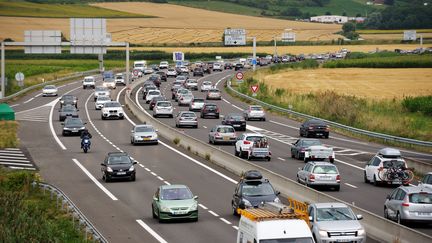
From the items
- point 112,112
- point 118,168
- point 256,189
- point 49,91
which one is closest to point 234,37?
point 49,91

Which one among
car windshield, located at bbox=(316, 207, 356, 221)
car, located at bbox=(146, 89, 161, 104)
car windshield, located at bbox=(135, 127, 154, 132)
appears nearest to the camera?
car windshield, located at bbox=(316, 207, 356, 221)

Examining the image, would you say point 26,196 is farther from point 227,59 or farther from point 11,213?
point 227,59

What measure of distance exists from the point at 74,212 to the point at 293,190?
922 cm

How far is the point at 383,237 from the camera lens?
2909 cm

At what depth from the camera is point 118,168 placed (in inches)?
1762

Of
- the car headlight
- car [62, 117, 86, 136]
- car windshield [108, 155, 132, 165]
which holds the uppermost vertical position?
the car headlight

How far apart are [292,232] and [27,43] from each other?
299 ft

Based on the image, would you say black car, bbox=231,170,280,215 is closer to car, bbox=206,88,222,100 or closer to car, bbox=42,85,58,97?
car, bbox=206,88,222,100

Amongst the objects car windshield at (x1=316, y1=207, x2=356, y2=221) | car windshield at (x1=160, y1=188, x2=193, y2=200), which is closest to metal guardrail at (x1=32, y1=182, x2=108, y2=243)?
car windshield at (x1=160, y1=188, x2=193, y2=200)

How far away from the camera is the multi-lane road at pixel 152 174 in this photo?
3297 centimetres

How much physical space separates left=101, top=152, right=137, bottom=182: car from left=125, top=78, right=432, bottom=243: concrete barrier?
5477 mm

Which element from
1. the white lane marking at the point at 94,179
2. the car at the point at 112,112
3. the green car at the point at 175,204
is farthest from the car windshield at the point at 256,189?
the car at the point at 112,112

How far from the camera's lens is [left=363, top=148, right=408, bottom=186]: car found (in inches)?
1676

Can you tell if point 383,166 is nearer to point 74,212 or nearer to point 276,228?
point 74,212
